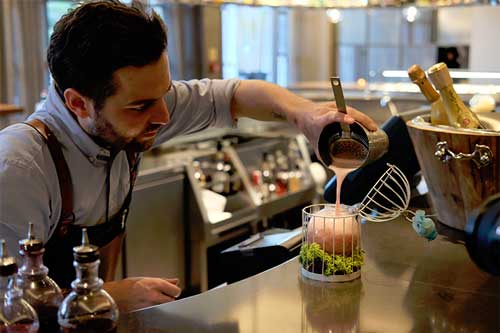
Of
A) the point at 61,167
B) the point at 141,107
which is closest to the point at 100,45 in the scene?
the point at 141,107

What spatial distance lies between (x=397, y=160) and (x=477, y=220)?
0.99 m

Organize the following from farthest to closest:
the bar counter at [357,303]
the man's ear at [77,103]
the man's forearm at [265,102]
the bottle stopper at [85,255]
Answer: the man's forearm at [265,102] < the man's ear at [77,103] < the bar counter at [357,303] < the bottle stopper at [85,255]

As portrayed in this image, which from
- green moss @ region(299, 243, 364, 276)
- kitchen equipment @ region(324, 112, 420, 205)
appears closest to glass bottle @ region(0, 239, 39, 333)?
green moss @ region(299, 243, 364, 276)

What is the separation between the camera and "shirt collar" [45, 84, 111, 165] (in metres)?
1.63

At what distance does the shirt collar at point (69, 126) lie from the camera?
1631 millimetres

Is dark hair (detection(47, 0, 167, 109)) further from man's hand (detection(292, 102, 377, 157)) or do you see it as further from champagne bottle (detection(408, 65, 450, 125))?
→ champagne bottle (detection(408, 65, 450, 125))

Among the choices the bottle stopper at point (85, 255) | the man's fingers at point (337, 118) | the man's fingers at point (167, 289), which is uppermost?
the man's fingers at point (337, 118)

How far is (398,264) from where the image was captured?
1.43 meters

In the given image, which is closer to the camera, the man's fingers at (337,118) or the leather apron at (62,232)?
the man's fingers at (337,118)

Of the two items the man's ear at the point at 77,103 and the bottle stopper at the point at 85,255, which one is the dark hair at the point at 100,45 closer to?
the man's ear at the point at 77,103

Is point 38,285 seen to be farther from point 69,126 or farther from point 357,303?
point 69,126

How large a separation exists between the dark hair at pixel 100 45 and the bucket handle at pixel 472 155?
0.68 meters

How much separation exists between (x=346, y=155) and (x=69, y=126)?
2.17 feet

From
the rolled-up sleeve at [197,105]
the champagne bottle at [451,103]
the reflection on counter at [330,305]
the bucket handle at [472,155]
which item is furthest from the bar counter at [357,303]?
the rolled-up sleeve at [197,105]
